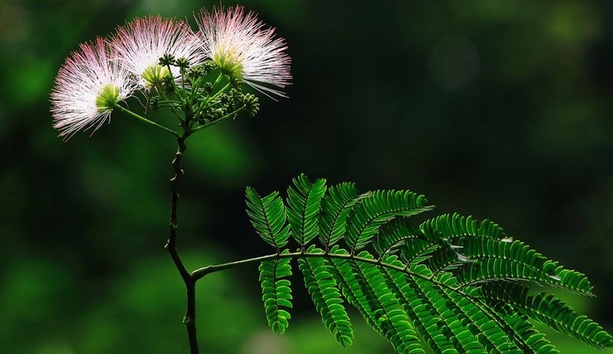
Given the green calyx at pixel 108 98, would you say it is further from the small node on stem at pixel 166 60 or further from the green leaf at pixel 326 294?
the green leaf at pixel 326 294

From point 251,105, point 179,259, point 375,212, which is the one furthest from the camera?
point 375,212

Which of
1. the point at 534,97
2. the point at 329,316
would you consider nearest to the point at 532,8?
the point at 534,97

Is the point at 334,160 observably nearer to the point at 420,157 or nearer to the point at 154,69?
the point at 420,157

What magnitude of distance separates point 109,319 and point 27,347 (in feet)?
2.36

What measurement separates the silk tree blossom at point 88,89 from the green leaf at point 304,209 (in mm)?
328

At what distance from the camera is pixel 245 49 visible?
181 centimetres

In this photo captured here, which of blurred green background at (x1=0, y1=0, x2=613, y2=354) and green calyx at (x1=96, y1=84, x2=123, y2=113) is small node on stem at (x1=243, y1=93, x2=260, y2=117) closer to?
green calyx at (x1=96, y1=84, x2=123, y2=113)

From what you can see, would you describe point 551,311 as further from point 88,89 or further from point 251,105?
point 88,89

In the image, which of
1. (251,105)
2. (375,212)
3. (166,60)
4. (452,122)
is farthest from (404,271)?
(452,122)

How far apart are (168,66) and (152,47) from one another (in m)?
0.08

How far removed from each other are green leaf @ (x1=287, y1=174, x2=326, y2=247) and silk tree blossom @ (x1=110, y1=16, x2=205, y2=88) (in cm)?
28

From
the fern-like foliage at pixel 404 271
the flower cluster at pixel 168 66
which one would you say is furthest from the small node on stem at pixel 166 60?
the fern-like foliage at pixel 404 271

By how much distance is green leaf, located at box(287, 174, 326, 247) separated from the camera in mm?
1869

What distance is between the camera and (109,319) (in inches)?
308
